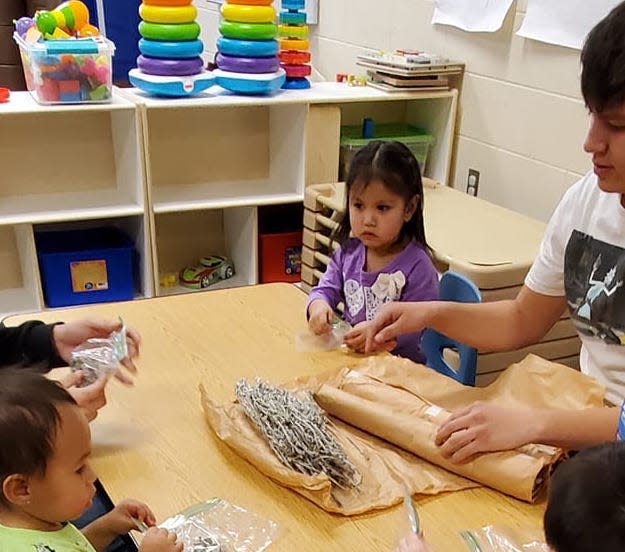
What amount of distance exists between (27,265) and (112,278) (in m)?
0.28

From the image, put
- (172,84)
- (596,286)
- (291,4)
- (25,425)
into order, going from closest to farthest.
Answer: (25,425), (596,286), (172,84), (291,4)

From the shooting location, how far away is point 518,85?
230 centimetres

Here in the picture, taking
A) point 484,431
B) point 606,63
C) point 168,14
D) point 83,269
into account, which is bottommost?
point 83,269

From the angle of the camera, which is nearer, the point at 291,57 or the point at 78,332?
the point at 78,332

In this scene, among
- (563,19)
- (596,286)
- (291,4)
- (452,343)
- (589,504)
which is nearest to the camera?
(589,504)

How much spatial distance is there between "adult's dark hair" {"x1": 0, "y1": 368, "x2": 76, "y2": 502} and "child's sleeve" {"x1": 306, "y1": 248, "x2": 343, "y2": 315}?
2.66ft

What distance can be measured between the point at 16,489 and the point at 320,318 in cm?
70

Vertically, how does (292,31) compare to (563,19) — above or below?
below

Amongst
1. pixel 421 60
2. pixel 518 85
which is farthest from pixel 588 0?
pixel 421 60

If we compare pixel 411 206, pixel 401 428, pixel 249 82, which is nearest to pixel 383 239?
pixel 411 206

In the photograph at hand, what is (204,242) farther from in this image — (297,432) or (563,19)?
(297,432)

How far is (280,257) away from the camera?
2.72 metres

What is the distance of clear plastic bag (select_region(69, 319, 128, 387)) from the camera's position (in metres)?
1.12

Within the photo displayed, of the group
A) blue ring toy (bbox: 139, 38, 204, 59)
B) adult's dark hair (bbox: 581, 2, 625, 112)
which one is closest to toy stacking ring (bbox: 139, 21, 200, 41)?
blue ring toy (bbox: 139, 38, 204, 59)
